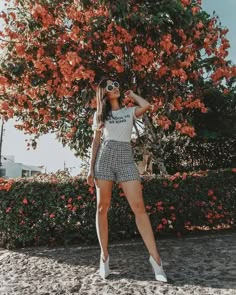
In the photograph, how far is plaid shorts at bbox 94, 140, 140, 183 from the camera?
3.70 meters

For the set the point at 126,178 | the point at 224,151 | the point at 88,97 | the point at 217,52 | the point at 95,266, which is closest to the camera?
the point at 126,178

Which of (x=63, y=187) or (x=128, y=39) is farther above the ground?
(x=128, y=39)

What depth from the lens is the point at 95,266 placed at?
426 cm

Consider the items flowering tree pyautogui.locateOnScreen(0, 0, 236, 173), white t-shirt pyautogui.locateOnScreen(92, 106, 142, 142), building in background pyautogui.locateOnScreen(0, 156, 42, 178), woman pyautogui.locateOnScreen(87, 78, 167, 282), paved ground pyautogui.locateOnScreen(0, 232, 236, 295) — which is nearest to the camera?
paved ground pyautogui.locateOnScreen(0, 232, 236, 295)

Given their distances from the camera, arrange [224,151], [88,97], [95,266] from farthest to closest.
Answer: [224,151] < [88,97] < [95,266]

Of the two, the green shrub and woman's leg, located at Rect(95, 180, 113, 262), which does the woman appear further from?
the green shrub

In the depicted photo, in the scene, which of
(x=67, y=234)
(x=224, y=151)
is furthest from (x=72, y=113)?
(x=224, y=151)

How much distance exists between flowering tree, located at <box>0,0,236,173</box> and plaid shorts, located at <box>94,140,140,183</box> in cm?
277

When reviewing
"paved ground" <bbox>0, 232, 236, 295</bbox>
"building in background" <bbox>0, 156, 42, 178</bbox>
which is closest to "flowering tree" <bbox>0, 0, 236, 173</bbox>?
"paved ground" <bbox>0, 232, 236, 295</bbox>

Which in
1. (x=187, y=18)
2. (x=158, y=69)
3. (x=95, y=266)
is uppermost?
(x=187, y=18)

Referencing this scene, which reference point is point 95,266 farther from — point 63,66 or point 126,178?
point 63,66

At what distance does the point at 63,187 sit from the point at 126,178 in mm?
2342

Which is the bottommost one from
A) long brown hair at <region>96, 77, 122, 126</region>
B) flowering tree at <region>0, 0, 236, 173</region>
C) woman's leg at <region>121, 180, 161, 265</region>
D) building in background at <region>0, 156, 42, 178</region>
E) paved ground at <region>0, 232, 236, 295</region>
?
paved ground at <region>0, 232, 236, 295</region>

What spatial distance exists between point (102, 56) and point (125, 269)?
13.5 feet
